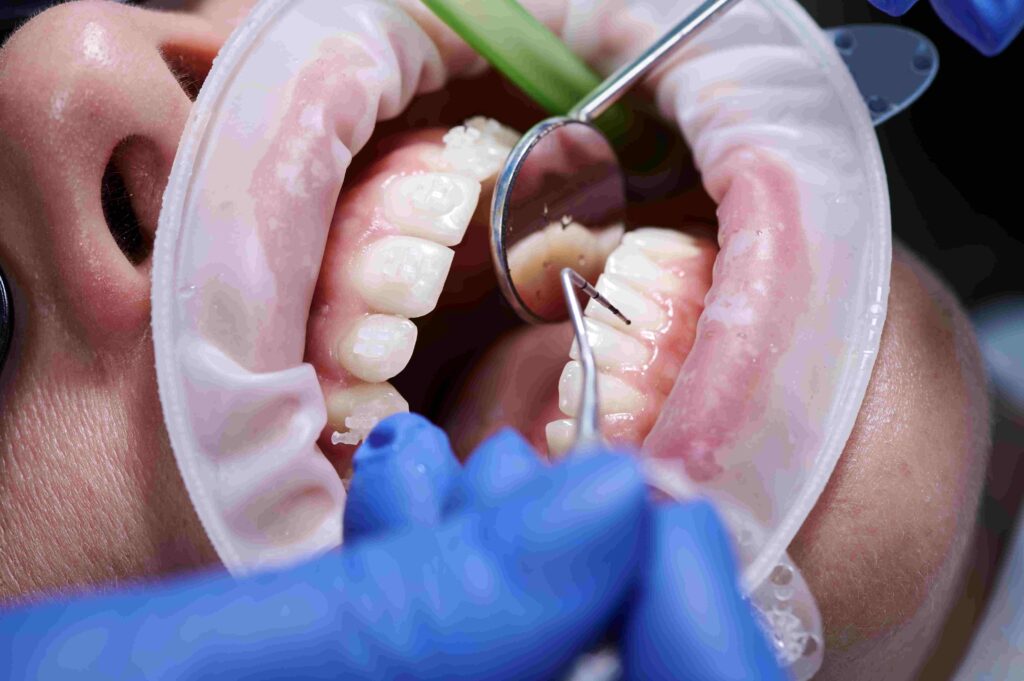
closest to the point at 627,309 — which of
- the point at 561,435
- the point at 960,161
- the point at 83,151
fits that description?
the point at 561,435

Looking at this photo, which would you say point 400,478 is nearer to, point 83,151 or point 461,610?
point 461,610

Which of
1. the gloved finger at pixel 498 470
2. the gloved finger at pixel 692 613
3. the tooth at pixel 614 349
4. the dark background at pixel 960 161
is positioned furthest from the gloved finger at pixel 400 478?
the dark background at pixel 960 161

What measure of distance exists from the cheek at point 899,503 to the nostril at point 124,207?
0.57 metres

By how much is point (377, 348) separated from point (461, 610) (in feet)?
1.13

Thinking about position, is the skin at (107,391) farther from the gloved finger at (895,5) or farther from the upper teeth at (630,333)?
the gloved finger at (895,5)

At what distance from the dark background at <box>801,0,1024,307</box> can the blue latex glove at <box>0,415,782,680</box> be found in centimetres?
108

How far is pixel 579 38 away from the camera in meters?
0.91

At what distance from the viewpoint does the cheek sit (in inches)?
28.9

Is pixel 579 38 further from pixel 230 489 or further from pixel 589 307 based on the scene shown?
pixel 230 489

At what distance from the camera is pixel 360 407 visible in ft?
2.51

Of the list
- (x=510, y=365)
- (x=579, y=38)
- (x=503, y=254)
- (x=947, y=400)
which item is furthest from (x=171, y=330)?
(x=947, y=400)

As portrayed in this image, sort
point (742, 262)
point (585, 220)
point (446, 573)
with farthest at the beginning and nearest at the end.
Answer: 1. point (585, 220)
2. point (742, 262)
3. point (446, 573)

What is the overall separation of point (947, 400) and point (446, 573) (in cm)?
57

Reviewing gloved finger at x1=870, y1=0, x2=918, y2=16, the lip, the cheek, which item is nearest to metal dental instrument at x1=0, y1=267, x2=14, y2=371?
the lip
